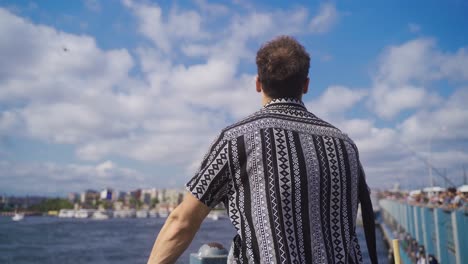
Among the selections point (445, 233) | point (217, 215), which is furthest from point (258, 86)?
point (217, 215)

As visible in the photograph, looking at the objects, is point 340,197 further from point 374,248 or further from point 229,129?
point 229,129

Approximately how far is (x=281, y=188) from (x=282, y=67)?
1.73 feet

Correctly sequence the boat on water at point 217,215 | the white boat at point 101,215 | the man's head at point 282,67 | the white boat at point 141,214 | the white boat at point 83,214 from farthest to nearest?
the white boat at point 141,214, the white boat at point 83,214, the white boat at point 101,215, the boat on water at point 217,215, the man's head at point 282,67

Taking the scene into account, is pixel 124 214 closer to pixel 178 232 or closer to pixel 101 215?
pixel 101 215

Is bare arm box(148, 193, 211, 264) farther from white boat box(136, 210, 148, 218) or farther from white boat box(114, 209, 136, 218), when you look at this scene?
white boat box(114, 209, 136, 218)

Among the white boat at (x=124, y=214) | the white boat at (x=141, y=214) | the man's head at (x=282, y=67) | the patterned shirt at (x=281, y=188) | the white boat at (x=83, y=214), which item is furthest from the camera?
the white boat at (x=124, y=214)

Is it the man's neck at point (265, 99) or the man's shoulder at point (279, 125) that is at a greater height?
the man's neck at point (265, 99)

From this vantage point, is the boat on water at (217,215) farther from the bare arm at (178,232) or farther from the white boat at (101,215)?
the bare arm at (178,232)

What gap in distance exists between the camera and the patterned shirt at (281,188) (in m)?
1.82

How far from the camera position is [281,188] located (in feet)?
6.01

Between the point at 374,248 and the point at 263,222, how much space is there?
67 cm

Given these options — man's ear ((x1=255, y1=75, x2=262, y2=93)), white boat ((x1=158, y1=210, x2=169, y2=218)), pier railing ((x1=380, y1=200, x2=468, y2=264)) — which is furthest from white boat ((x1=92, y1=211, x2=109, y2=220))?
man's ear ((x1=255, y1=75, x2=262, y2=93))

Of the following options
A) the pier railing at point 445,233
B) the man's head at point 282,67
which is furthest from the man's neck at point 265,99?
the pier railing at point 445,233

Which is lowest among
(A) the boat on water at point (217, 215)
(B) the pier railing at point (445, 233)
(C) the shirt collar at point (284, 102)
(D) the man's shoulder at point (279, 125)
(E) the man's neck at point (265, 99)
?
(B) the pier railing at point (445, 233)
